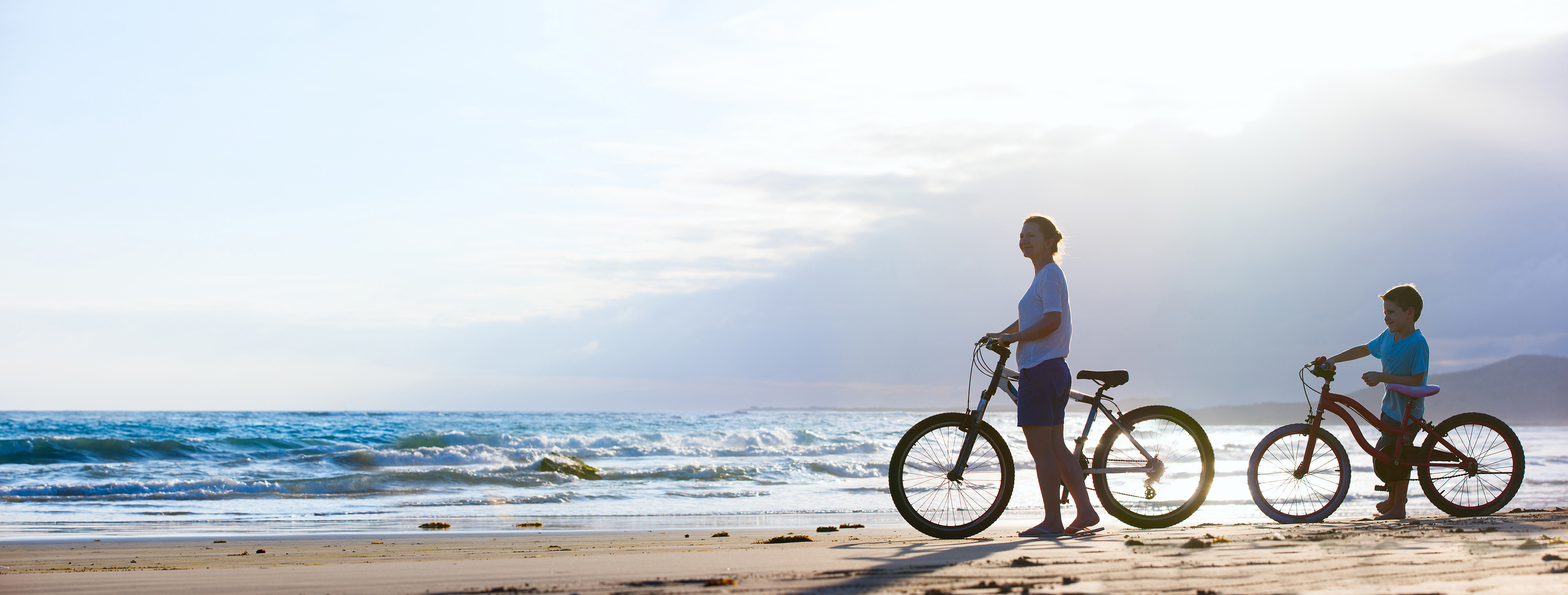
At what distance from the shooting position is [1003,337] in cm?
457

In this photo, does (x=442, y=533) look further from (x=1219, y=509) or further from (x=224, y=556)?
(x=1219, y=509)

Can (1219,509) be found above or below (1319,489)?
below

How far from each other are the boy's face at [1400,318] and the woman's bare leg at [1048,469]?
2710mm

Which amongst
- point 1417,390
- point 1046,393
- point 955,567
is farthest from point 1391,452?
point 955,567

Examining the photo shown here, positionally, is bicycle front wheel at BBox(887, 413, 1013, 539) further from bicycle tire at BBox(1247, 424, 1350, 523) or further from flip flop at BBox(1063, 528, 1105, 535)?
bicycle tire at BBox(1247, 424, 1350, 523)

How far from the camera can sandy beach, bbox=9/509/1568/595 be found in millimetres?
3084

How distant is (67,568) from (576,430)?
3085cm

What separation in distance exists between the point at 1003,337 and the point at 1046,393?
0.33m

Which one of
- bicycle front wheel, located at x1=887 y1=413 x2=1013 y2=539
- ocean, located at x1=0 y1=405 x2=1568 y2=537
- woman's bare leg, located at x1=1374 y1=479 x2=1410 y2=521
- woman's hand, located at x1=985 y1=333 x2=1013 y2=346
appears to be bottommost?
ocean, located at x1=0 y1=405 x2=1568 y2=537

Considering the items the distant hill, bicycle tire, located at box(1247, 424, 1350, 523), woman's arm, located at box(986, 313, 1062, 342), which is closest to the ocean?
bicycle tire, located at box(1247, 424, 1350, 523)

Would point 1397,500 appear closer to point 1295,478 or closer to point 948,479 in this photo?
point 1295,478

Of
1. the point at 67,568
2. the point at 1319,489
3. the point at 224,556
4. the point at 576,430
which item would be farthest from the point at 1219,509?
the point at 576,430

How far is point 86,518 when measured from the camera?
8.56 meters

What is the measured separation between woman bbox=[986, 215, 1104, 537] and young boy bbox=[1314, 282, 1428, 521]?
2176 millimetres
